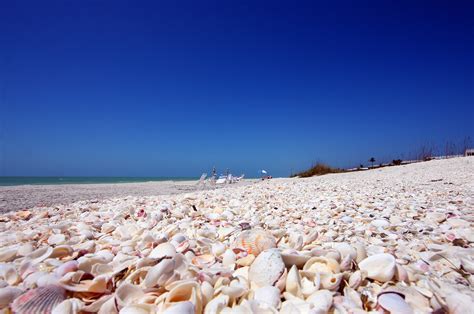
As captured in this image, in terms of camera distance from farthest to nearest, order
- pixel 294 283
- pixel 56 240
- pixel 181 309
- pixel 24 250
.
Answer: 1. pixel 56 240
2. pixel 24 250
3. pixel 294 283
4. pixel 181 309

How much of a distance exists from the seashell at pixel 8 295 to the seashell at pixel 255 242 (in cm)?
132

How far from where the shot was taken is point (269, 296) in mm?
1193

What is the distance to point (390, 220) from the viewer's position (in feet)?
7.99

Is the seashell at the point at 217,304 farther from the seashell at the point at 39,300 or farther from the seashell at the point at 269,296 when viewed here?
the seashell at the point at 39,300

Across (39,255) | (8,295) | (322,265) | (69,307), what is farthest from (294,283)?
(39,255)

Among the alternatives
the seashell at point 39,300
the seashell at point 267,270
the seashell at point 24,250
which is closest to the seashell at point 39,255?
the seashell at point 24,250

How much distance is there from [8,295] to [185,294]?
921 millimetres

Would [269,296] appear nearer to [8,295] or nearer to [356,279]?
[356,279]

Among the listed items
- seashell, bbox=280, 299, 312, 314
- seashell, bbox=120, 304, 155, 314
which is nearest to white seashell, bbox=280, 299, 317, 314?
seashell, bbox=280, 299, 312, 314

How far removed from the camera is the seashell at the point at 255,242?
1733mm

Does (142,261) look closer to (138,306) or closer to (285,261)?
(138,306)

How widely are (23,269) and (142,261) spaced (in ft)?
2.69

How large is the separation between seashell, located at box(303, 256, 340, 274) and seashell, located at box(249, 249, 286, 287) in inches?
7.5

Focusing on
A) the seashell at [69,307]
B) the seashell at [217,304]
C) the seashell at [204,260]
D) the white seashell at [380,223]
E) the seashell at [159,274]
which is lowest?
the seashell at [69,307]
